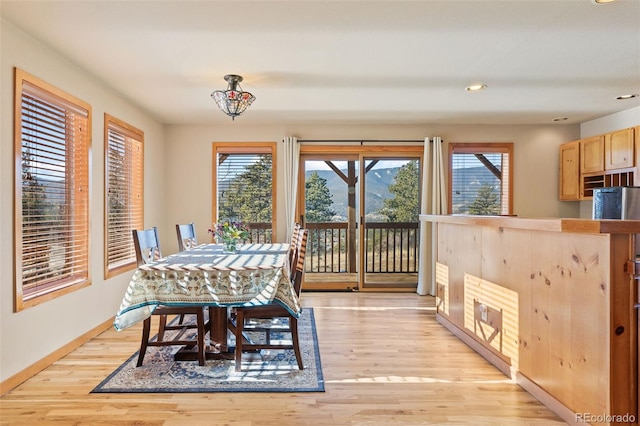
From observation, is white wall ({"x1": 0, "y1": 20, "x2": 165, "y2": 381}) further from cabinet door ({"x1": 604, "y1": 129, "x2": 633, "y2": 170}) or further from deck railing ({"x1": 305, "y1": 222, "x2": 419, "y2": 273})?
cabinet door ({"x1": 604, "y1": 129, "x2": 633, "y2": 170})

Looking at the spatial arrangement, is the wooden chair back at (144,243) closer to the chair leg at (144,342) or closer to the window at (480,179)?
the chair leg at (144,342)

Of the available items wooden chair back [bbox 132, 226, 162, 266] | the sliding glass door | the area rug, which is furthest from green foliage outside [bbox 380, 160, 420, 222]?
wooden chair back [bbox 132, 226, 162, 266]

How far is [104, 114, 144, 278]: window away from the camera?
3.72 metres

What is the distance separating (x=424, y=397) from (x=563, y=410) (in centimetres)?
76

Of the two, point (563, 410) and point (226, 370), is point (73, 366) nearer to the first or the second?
point (226, 370)

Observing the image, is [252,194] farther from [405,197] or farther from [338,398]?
[338,398]

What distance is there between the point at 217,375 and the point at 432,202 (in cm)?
372

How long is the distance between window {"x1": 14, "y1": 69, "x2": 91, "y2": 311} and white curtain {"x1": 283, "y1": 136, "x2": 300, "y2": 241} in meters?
2.44

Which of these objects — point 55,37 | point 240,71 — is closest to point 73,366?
point 55,37

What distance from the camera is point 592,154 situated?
466 centimetres

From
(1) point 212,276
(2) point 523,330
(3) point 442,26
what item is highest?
(3) point 442,26

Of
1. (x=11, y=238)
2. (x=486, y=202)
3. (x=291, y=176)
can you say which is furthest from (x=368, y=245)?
(x=11, y=238)

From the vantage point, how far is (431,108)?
4.41m

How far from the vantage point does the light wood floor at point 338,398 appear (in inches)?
81.0
